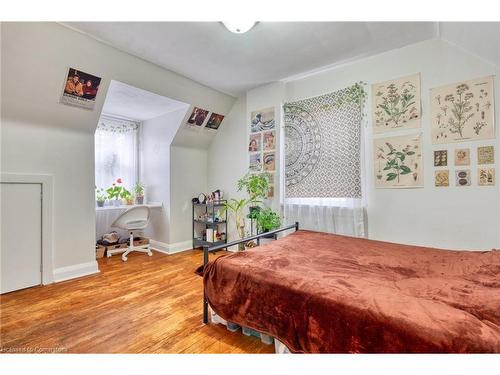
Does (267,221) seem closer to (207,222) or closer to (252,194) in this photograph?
(252,194)

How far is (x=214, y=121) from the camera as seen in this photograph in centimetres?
424

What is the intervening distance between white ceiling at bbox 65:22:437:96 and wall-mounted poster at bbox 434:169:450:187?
1.39 metres

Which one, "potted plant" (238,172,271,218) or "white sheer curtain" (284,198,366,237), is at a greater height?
"potted plant" (238,172,271,218)

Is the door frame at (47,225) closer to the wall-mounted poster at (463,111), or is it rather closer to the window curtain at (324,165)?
the window curtain at (324,165)

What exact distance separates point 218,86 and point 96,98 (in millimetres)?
1661

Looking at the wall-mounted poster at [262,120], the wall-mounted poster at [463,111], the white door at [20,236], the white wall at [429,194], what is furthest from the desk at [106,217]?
the wall-mounted poster at [463,111]

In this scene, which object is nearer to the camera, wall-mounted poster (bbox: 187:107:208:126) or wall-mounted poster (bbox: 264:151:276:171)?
wall-mounted poster (bbox: 264:151:276:171)

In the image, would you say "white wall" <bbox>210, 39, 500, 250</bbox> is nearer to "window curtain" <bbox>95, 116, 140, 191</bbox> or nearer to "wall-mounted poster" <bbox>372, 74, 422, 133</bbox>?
"wall-mounted poster" <bbox>372, 74, 422, 133</bbox>

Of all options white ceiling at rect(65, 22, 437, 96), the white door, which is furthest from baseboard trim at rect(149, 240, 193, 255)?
white ceiling at rect(65, 22, 437, 96)

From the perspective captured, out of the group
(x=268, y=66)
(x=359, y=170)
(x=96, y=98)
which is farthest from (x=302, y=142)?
(x=96, y=98)

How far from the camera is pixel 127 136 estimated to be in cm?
451

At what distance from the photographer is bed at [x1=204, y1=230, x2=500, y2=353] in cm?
99

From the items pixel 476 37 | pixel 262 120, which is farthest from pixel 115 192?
pixel 476 37
